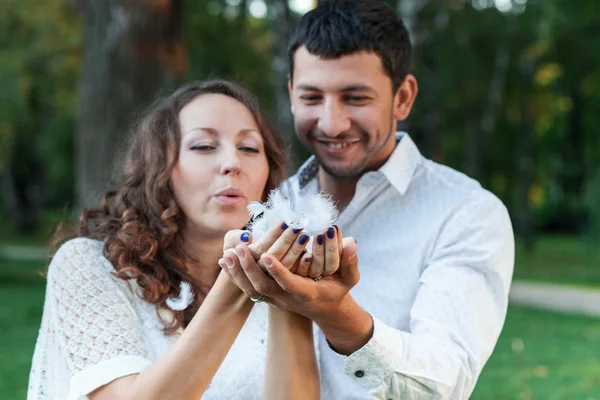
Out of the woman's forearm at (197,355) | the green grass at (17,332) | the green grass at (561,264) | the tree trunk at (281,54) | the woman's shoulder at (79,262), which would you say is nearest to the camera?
the woman's forearm at (197,355)

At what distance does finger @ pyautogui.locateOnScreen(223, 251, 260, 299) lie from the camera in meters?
2.28

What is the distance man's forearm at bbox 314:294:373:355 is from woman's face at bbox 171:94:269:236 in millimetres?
616

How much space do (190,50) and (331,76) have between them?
55.5ft

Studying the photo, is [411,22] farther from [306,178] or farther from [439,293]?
[439,293]

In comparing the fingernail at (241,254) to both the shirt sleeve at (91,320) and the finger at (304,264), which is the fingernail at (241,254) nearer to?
the finger at (304,264)

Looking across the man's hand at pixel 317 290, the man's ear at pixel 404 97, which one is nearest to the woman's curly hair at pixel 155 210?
the man's ear at pixel 404 97

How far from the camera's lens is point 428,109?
21281 millimetres

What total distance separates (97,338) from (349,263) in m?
0.98

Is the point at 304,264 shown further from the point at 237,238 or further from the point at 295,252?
the point at 237,238

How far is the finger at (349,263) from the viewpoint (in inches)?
89.7

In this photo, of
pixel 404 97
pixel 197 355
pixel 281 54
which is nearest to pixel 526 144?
pixel 281 54

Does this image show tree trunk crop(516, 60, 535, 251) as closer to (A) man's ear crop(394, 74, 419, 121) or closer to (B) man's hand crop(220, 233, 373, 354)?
(A) man's ear crop(394, 74, 419, 121)

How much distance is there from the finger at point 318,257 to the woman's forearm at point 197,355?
1.30 ft

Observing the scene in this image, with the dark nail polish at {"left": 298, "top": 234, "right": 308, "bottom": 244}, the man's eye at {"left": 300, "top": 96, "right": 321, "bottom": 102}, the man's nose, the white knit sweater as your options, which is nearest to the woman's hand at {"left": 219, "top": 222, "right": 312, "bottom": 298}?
the dark nail polish at {"left": 298, "top": 234, "right": 308, "bottom": 244}
